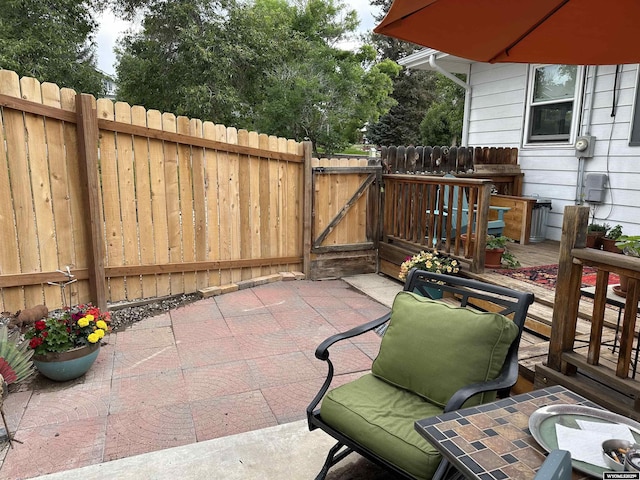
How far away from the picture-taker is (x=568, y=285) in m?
2.06

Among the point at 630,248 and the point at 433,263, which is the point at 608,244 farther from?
the point at 630,248

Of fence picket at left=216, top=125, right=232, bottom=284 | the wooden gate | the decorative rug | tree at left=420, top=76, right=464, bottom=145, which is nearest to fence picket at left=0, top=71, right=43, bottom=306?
fence picket at left=216, top=125, right=232, bottom=284

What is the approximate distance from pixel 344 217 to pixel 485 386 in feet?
13.1

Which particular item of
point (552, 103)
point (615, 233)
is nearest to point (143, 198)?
point (615, 233)

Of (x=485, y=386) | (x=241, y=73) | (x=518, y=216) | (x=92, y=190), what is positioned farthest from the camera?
(x=241, y=73)

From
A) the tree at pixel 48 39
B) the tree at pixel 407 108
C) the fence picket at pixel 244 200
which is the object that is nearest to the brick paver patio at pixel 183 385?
the fence picket at pixel 244 200

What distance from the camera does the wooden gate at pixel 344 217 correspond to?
17.8 feet

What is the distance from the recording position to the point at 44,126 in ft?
11.9

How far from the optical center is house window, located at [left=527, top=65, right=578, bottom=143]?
582cm

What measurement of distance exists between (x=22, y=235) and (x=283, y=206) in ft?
8.51

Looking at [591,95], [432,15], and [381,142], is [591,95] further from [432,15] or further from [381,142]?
[381,142]

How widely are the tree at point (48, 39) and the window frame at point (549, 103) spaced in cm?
1084

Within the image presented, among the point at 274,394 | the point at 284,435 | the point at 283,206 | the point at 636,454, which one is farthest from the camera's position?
the point at 283,206

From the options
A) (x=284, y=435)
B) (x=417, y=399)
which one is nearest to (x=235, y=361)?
(x=284, y=435)
